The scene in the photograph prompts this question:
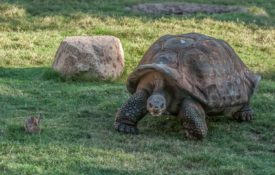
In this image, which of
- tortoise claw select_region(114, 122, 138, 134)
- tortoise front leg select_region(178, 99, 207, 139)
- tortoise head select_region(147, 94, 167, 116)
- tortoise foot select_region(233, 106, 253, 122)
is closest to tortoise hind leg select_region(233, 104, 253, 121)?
tortoise foot select_region(233, 106, 253, 122)

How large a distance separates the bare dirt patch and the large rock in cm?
530

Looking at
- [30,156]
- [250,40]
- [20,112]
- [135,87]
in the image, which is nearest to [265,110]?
[135,87]

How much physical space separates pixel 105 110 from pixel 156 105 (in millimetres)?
1337

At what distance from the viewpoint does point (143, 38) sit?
11.9 meters

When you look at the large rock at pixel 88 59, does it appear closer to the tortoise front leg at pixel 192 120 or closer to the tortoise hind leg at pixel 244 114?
the tortoise hind leg at pixel 244 114

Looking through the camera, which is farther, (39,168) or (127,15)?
(127,15)

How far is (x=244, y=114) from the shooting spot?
23.9ft

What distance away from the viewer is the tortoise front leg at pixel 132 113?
656 cm

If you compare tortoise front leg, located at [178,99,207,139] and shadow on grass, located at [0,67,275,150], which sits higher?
tortoise front leg, located at [178,99,207,139]

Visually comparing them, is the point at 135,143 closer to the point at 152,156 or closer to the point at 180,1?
the point at 152,156

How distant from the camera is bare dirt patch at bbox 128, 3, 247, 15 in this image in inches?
584

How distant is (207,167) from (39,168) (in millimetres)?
1351

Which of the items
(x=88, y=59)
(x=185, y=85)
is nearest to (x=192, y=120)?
(x=185, y=85)

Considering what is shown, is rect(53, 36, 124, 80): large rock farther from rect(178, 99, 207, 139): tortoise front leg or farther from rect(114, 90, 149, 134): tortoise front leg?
rect(178, 99, 207, 139): tortoise front leg
